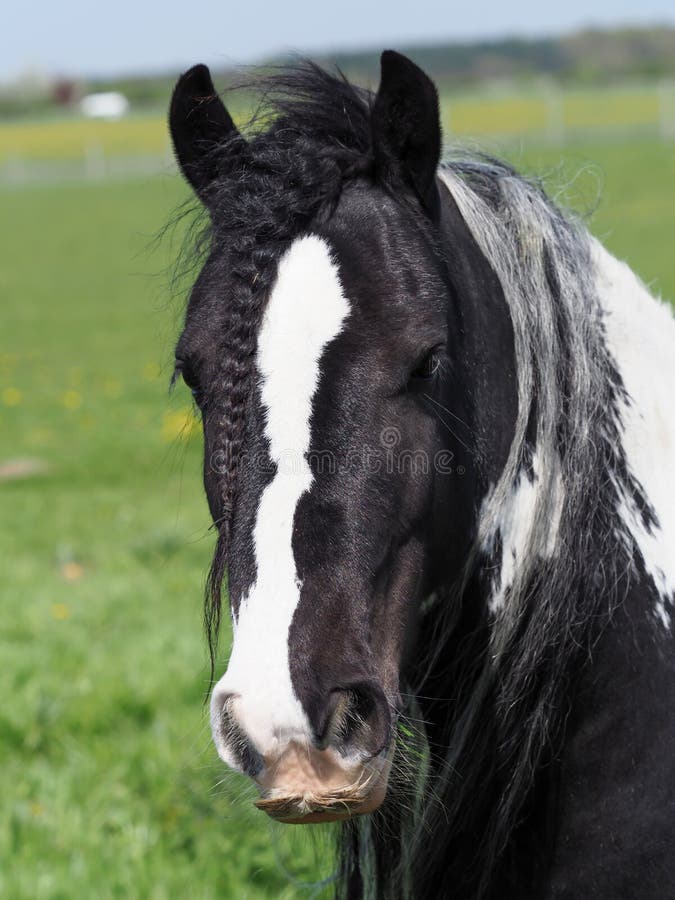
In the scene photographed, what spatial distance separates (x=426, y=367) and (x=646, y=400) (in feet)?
1.88

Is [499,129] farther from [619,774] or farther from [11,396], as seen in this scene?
[619,774]

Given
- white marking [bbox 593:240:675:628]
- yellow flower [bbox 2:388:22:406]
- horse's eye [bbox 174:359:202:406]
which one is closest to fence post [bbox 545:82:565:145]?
yellow flower [bbox 2:388:22:406]

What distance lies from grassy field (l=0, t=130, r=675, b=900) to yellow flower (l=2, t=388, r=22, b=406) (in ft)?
0.12

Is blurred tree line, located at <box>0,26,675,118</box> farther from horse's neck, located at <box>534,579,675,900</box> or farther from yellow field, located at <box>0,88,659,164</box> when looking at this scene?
horse's neck, located at <box>534,579,675,900</box>

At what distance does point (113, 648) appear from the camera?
17.5ft

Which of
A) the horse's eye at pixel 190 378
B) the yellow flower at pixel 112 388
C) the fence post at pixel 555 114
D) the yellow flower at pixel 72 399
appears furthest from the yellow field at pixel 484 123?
the horse's eye at pixel 190 378

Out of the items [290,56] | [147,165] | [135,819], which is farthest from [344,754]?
[147,165]

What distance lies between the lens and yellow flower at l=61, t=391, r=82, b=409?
1175 centimetres

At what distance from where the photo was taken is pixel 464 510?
83.2 inches

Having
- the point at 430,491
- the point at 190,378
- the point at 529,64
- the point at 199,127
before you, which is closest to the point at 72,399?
the point at 199,127

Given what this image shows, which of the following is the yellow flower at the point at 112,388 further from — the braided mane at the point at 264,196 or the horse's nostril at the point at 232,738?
the horse's nostril at the point at 232,738

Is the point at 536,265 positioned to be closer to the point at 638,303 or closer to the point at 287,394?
the point at 638,303

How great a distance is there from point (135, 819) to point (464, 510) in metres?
2.26

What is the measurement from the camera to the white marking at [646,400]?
7.31 ft
